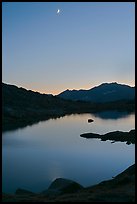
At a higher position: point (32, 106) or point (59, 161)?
point (32, 106)

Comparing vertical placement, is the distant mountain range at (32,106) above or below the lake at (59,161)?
above

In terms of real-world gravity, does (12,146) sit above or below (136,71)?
below

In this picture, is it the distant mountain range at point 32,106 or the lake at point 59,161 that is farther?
the distant mountain range at point 32,106

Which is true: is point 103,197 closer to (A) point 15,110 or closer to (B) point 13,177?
(B) point 13,177

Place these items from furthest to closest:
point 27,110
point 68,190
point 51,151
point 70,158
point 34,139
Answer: point 27,110
point 34,139
point 51,151
point 70,158
point 68,190

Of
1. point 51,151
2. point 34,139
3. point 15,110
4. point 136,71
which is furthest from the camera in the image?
point 15,110

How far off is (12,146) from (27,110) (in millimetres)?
78574

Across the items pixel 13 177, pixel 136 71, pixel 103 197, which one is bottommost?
pixel 13 177

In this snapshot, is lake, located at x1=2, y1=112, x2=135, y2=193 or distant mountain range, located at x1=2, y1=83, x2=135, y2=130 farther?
distant mountain range, located at x1=2, y1=83, x2=135, y2=130

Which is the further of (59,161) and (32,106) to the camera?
(32,106)

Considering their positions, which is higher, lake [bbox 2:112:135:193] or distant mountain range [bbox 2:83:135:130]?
distant mountain range [bbox 2:83:135:130]

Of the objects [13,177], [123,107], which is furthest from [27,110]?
[13,177]

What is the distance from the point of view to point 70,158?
47.0m

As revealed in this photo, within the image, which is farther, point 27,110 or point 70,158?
point 27,110
